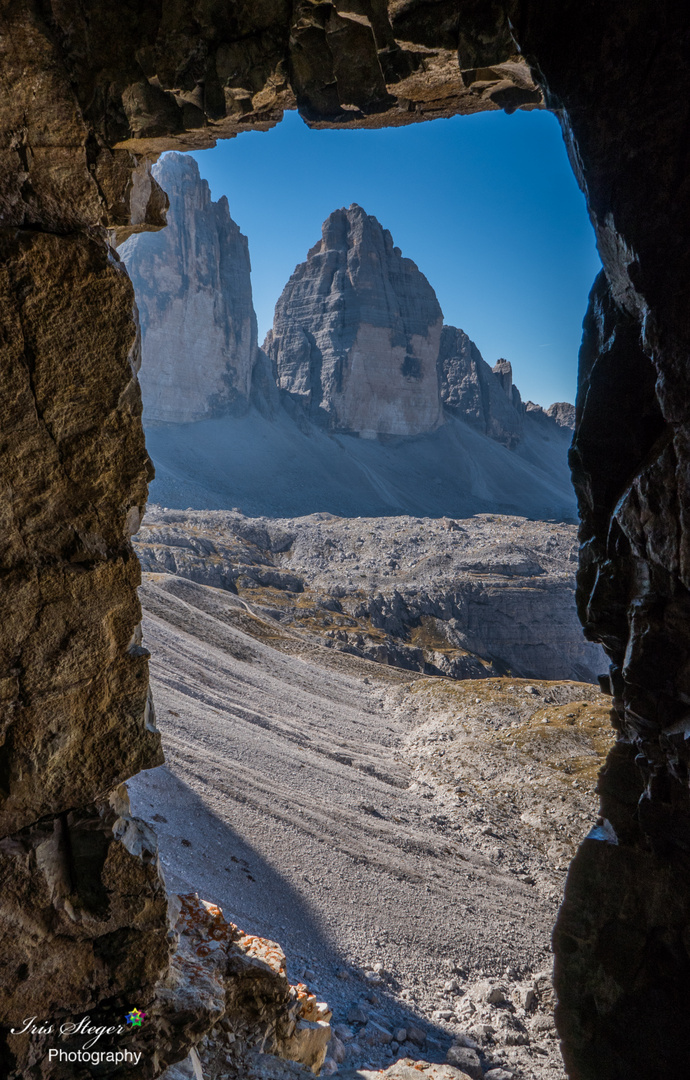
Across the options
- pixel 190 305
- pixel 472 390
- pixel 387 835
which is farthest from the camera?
pixel 472 390

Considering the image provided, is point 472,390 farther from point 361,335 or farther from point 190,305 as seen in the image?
point 190,305

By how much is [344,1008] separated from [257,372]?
103058 millimetres

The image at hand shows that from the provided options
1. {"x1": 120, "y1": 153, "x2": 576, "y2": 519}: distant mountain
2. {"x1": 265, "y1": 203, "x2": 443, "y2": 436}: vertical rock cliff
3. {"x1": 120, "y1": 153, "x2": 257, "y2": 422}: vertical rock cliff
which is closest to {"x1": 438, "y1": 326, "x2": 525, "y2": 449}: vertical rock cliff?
{"x1": 120, "y1": 153, "x2": 576, "y2": 519}: distant mountain

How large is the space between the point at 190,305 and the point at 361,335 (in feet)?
94.9

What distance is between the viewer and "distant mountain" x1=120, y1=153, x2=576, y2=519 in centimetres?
9269

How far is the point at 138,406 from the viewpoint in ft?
15.8

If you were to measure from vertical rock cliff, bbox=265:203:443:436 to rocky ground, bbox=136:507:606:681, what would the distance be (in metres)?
53.5

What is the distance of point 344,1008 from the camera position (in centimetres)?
1112

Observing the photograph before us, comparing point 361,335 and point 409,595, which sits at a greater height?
point 361,335

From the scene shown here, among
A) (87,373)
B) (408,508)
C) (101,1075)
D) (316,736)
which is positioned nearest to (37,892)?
(101,1075)

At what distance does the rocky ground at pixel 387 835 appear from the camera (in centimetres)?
1134

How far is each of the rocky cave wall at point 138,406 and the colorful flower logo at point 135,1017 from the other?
0.10m

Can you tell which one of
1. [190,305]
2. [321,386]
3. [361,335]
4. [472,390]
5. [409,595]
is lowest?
[409,595]

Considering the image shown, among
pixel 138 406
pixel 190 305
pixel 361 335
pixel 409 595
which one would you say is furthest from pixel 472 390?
pixel 138 406
